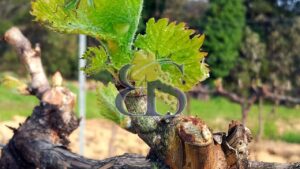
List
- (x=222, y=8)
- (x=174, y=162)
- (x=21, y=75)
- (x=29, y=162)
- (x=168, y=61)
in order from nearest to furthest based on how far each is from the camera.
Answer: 1. (x=168, y=61)
2. (x=174, y=162)
3. (x=29, y=162)
4. (x=222, y=8)
5. (x=21, y=75)

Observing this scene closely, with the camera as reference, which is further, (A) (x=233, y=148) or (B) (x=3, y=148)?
(B) (x=3, y=148)

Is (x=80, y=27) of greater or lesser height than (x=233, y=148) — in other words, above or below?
above

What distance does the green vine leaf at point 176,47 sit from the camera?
174 cm

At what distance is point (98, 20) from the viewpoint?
1.87 m

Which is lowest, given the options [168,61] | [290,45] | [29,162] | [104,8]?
[29,162]

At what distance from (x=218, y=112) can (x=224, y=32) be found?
353 centimetres

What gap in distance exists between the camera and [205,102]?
19391mm

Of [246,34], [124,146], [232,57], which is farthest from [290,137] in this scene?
[246,34]

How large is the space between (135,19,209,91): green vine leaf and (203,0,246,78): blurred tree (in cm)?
1568

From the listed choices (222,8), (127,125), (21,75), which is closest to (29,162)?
(127,125)

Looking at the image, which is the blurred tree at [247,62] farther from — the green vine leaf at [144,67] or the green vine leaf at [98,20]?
the green vine leaf at [144,67]

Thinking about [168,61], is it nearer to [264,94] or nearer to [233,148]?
[233,148]

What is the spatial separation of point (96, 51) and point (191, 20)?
14204 millimetres

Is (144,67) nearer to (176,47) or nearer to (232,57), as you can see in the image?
(176,47)
